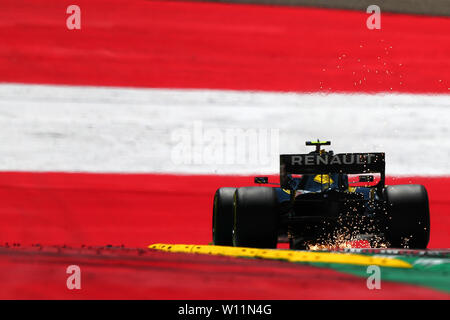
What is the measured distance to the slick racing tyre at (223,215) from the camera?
4.58 m

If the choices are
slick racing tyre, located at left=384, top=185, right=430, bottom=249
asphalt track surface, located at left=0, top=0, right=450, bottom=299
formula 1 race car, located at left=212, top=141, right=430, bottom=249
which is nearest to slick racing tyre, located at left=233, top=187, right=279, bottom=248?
formula 1 race car, located at left=212, top=141, right=430, bottom=249

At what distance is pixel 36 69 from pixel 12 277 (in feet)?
11.0

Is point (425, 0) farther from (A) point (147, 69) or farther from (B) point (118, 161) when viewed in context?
(B) point (118, 161)

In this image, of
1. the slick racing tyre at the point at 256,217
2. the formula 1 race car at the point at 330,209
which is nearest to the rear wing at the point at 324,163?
the formula 1 race car at the point at 330,209

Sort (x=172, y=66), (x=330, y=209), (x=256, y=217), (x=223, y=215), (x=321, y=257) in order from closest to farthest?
1. (x=321, y=257)
2. (x=256, y=217)
3. (x=330, y=209)
4. (x=223, y=215)
5. (x=172, y=66)

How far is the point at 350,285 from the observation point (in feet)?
6.63

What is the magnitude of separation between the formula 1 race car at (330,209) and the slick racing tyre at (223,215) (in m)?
0.39

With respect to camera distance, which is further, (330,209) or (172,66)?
(172,66)

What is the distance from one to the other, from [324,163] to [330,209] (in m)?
0.30

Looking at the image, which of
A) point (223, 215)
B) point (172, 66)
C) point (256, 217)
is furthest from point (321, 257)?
point (172, 66)

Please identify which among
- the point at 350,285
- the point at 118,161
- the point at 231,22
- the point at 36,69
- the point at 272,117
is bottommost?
the point at 350,285

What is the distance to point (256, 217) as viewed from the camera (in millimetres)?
3828

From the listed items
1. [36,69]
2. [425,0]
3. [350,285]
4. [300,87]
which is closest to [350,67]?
[300,87]

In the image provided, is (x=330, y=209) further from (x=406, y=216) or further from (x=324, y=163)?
(x=406, y=216)
